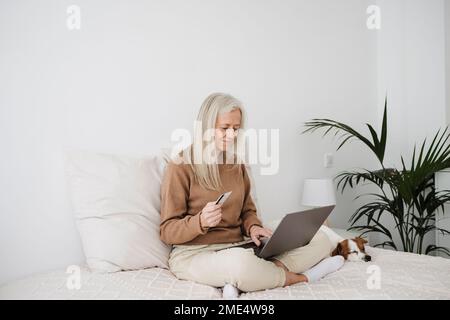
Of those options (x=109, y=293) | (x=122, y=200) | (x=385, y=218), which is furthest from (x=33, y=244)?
(x=385, y=218)

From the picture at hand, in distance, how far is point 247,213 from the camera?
1.60 metres

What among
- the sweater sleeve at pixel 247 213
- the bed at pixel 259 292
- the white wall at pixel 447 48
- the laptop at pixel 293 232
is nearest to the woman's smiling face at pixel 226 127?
the sweater sleeve at pixel 247 213

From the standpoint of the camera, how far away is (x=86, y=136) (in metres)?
1.55

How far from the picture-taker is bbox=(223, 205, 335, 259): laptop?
1146 millimetres

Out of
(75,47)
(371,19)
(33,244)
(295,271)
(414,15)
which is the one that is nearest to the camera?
(295,271)

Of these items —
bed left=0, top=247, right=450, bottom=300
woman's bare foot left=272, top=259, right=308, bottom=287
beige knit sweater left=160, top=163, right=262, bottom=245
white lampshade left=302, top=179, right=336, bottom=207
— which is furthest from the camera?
white lampshade left=302, top=179, right=336, bottom=207

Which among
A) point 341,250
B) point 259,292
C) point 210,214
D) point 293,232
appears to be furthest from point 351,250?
point 210,214

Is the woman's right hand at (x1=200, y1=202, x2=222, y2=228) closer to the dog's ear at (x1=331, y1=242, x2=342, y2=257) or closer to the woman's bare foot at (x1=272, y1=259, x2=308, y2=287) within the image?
the woman's bare foot at (x1=272, y1=259, x2=308, y2=287)

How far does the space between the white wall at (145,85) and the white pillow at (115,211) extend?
173mm

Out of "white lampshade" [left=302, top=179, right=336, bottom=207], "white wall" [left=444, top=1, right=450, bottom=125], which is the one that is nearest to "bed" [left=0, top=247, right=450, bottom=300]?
"white lampshade" [left=302, top=179, right=336, bottom=207]

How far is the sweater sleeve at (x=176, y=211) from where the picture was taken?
1.26 m
